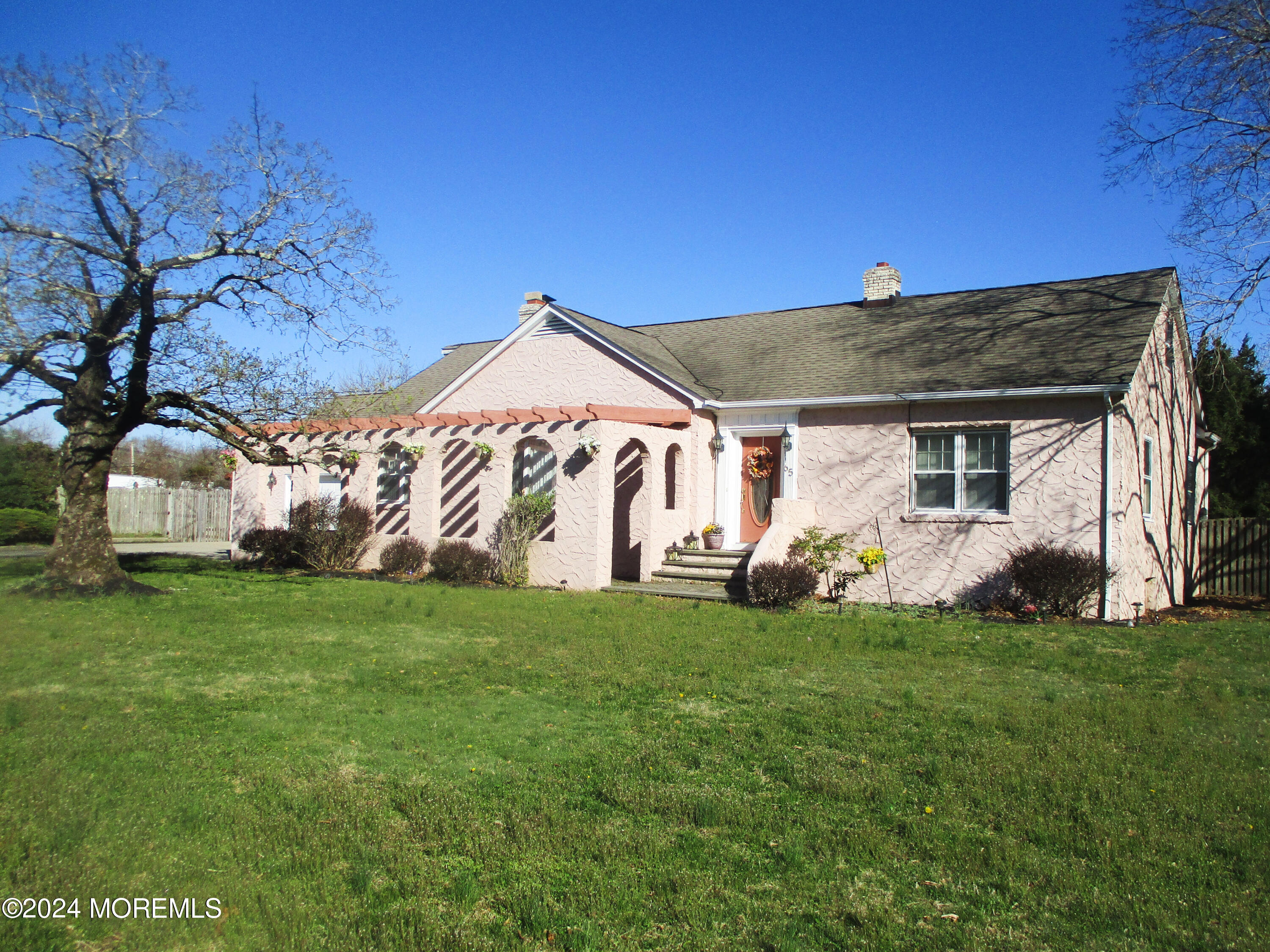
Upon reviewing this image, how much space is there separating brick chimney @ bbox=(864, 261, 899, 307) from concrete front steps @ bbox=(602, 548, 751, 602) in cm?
685

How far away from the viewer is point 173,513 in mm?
31031

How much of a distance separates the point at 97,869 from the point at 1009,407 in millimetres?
13382

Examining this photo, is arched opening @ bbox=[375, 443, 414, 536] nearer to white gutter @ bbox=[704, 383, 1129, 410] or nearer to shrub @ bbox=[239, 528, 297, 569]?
shrub @ bbox=[239, 528, 297, 569]

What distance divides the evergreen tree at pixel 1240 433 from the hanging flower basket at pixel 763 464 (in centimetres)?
1072

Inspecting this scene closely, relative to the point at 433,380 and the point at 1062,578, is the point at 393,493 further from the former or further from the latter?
the point at 1062,578

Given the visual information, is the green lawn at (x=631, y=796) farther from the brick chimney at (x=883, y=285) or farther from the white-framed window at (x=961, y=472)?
the brick chimney at (x=883, y=285)

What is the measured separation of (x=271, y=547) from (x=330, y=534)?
1.92m

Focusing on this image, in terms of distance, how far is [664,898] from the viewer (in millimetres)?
3814

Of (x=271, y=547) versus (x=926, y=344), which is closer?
(x=926, y=344)

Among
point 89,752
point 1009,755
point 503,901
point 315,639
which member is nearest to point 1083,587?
point 1009,755

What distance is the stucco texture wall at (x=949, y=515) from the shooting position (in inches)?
523

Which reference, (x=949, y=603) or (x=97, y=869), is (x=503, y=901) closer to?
(x=97, y=869)

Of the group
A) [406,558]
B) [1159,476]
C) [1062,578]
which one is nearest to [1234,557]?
[1159,476]

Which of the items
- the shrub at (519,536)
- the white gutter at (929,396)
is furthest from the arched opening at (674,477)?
the shrub at (519,536)
